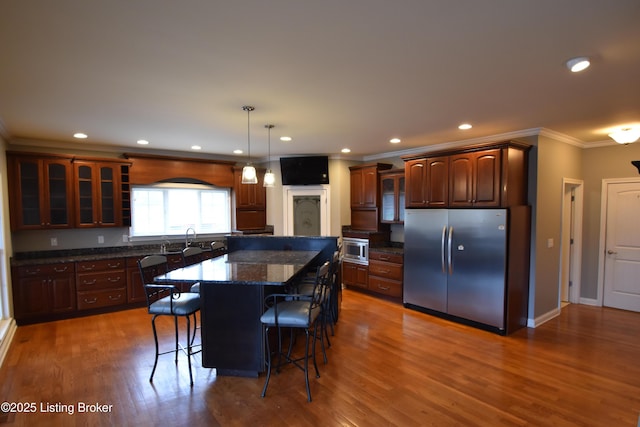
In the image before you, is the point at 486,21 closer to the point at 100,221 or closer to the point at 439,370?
the point at 439,370

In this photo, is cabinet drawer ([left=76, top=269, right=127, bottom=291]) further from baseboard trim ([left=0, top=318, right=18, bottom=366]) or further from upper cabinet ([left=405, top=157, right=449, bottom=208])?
upper cabinet ([left=405, top=157, right=449, bottom=208])

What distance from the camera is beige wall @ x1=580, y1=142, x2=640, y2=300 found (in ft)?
15.6

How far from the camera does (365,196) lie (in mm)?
6117

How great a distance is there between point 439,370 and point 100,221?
5.13 meters

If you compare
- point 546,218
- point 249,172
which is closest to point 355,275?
point 546,218

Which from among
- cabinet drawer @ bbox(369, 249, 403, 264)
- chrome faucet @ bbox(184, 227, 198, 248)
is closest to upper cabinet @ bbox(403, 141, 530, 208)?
cabinet drawer @ bbox(369, 249, 403, 264)

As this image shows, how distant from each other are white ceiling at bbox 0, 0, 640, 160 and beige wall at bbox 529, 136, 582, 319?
1.64 feet

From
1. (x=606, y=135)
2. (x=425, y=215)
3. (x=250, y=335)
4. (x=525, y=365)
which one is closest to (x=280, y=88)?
(x=250, y=335)

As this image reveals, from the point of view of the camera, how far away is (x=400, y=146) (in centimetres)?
543

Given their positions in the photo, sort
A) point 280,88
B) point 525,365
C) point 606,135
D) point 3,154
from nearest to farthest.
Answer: point 280,88 → point 525,365 → point 3,154 → point 606,135

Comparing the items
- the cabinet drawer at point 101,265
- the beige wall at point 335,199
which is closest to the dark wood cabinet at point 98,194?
the cabinet drawer at point 101,265

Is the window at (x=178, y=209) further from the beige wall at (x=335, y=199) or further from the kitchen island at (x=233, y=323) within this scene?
the kitchen island at (x=233, y=323)

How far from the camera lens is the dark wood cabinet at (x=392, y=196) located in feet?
18.4

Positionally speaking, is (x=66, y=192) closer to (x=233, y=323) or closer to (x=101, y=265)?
(x=101, y=265)
